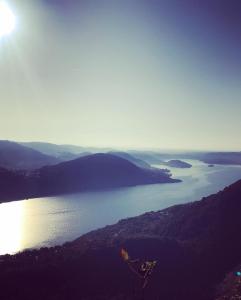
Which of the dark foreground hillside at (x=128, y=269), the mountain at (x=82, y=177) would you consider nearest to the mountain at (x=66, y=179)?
the mountain at (x=82, y=177)

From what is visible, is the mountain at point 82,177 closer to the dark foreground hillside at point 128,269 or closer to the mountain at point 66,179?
the mountain at point 66,179

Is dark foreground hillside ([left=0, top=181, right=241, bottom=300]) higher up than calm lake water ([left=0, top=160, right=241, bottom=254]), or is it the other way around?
dark foreground hillside ([left=0, top=181, right=241, bottom=300])

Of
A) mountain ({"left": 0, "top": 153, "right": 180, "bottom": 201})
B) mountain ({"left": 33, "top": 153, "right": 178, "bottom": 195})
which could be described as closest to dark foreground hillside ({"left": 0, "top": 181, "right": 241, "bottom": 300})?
mountain ({"left": 0, "top": 153, "right": 180, "bottom": 201})

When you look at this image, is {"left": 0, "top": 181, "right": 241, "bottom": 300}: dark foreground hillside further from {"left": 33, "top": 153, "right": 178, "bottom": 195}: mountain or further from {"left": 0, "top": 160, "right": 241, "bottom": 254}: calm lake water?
{"left": 33, "top": 153, "right": 178, "bottom": 195}: mountain

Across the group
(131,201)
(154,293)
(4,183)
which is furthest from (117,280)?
(4,183)

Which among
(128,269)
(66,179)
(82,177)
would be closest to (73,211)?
(66,179)

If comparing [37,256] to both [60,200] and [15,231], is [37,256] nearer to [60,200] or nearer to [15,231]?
[15,231]

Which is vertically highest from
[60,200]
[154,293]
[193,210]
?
[193,210]
